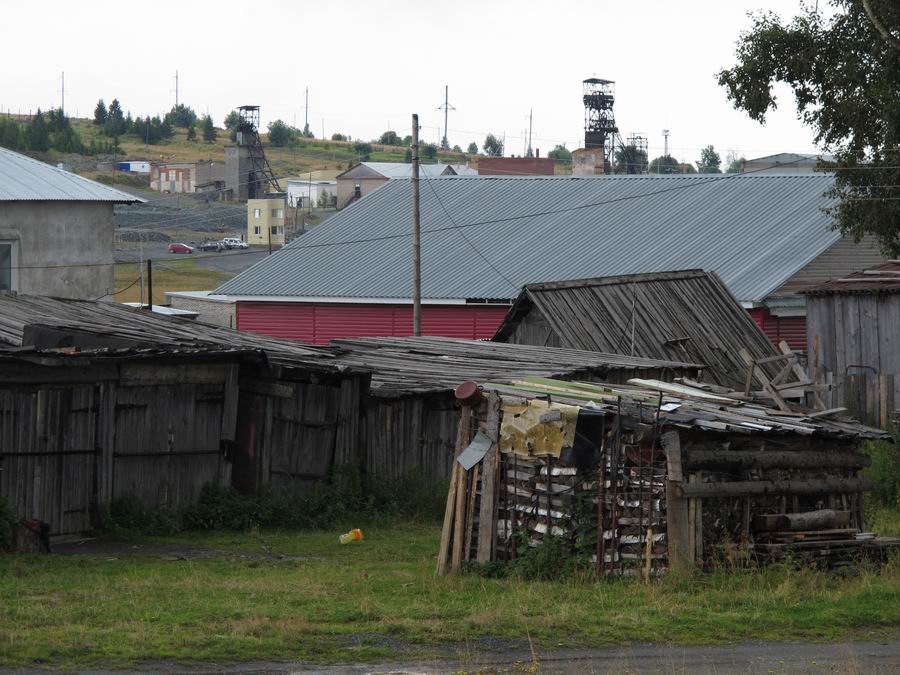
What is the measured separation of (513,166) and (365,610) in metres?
80.2

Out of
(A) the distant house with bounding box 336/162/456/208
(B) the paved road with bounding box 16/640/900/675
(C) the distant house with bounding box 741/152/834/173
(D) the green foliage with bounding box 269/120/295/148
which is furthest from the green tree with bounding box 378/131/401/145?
(B) the paved road with bounding box 16/640/900/675

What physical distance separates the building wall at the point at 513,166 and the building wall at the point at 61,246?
48.2m

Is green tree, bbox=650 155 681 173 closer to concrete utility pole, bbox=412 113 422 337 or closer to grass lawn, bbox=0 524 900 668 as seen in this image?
concrete utility pole, bbox=412 113 422 337

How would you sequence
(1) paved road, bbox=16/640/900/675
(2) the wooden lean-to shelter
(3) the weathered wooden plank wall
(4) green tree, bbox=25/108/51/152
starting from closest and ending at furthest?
(1) paved road, bbox=16/640/900/675, (2) the wooden lean-to shelter, (3) the weathered wooden plank wall, (4) green tree, bbox=25/108/51/152

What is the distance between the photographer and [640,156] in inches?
3841

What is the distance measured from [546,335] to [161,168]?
354ft

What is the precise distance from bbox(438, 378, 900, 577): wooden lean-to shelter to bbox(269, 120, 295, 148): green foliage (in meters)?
162

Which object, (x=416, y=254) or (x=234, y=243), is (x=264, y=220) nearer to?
(x=234, y=243)

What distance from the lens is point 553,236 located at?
40.8 m

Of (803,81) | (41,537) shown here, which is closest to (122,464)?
(41,537)

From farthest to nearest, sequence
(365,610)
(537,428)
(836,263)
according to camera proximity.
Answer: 1. (836,263)
2. (537,428)
3. (365,610)

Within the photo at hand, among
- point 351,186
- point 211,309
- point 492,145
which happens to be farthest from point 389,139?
point 211,309

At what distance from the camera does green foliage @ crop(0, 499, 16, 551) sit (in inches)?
578

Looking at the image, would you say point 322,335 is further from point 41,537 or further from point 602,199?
point 41,537
